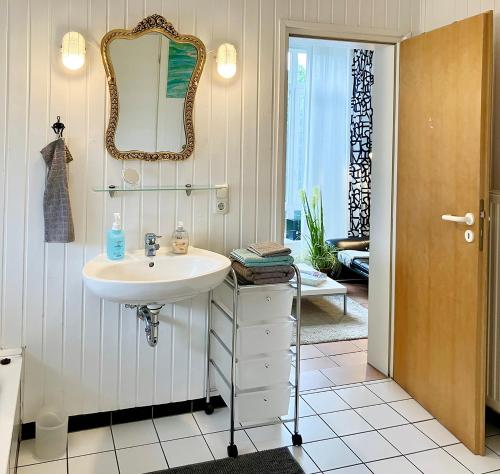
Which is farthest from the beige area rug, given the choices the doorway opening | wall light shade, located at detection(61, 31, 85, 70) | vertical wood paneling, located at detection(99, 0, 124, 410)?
wall light shade, located at detection(61, 31, 85, 70)

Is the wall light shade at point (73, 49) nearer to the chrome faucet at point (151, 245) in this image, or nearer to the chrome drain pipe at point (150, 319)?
the chrome faucet at point (151, 245)

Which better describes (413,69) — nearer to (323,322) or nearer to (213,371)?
(213,371)

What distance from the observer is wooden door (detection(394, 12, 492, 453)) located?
2.32 metres

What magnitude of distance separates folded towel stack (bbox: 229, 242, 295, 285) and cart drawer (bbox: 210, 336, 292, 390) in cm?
35

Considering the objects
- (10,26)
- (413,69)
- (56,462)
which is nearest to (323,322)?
(413,69)

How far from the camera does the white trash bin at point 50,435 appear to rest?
229 centimetres

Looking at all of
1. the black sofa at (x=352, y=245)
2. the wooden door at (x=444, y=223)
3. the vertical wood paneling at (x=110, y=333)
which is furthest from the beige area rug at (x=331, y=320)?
the vertical wood paneling at (x=110, y=333)

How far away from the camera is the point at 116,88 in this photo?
2393mm

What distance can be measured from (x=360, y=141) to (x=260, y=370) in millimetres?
A: 3896

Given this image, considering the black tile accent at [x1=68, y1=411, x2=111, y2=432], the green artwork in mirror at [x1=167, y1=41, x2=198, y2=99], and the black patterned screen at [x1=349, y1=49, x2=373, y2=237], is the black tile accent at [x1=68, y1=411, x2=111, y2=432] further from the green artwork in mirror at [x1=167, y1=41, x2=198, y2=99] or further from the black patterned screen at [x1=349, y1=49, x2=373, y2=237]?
the black patterned screen at [x1=349, y1=49, x2=373, y2=237]

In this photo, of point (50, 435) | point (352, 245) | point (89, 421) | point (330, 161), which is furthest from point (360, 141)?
point (50, 435)

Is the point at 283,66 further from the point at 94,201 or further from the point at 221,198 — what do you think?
the point at 94,201

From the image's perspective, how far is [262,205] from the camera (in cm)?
271

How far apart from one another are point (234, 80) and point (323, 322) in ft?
7.42
